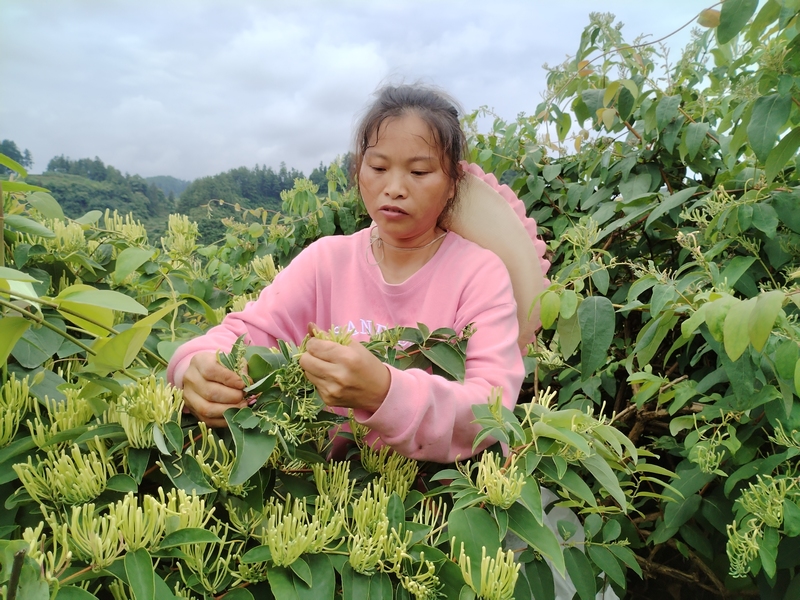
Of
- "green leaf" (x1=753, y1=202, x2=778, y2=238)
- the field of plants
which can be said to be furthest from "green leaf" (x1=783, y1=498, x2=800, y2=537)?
"green leaf" (x1=753, y1=202, x2=778, y2=238)

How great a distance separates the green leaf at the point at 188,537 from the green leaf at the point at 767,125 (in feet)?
2.72

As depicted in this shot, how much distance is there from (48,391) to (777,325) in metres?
0.82

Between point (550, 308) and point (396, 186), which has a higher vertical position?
point (396, 186)

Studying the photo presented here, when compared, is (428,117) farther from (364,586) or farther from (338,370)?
(364,586)

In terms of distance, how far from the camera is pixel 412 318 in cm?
85

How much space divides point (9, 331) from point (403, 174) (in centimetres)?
51

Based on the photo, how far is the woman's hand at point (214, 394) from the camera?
1.75 feet

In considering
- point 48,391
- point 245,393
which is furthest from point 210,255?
point 245,393

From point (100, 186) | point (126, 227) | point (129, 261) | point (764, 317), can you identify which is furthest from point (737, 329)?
point (100, 186)

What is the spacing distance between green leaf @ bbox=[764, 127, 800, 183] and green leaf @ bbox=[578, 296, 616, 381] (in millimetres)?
303

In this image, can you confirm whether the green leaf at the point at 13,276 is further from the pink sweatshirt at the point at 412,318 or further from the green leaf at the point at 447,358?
the green leaf at the point at 447,358

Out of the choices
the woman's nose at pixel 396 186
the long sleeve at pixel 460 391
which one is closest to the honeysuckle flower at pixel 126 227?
the woman's nose at pixel 396 186

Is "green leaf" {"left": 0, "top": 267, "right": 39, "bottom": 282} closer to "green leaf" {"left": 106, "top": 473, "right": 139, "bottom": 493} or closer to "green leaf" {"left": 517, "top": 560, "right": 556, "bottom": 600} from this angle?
"green leaf" {"left": 106, "top": 473, "right": 139, "bottom": 493}

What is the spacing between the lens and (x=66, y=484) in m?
0.42
